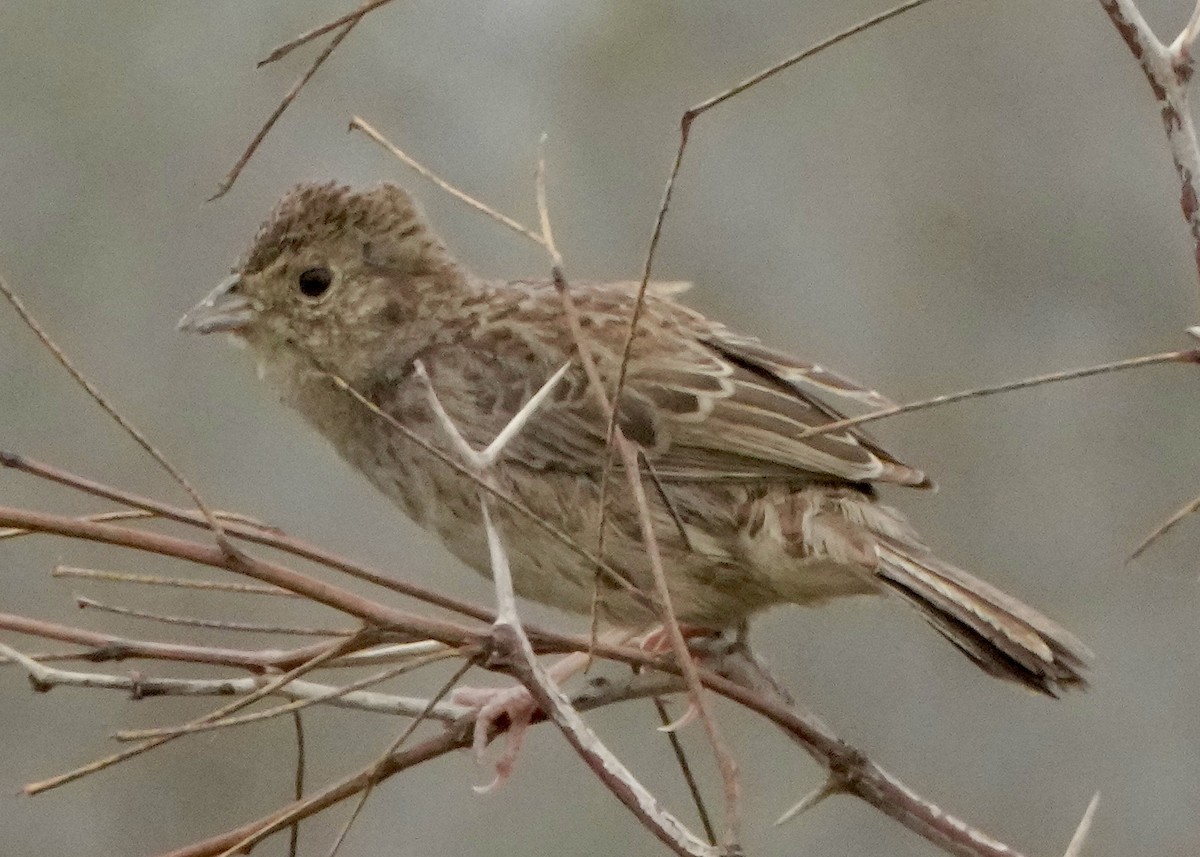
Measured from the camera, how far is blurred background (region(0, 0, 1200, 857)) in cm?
315

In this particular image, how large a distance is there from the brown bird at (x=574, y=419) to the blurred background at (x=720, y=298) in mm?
937

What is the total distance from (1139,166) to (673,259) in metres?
0.98

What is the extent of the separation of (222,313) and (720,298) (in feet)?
4.48

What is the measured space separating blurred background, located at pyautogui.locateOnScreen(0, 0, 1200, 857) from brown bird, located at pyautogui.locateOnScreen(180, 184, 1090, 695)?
3.07 feet

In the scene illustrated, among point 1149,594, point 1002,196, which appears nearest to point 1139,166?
point 1002,196

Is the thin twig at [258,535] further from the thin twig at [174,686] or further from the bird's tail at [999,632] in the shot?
the bird's tail at [999,632]

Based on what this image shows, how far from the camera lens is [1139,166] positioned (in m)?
3.22

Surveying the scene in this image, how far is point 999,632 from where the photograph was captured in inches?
65.9

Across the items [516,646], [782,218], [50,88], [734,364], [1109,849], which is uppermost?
[50,88]

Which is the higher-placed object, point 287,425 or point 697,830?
point 287,425

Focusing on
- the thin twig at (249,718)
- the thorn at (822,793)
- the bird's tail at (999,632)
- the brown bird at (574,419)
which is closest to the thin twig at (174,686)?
the thin twig at (249,718)

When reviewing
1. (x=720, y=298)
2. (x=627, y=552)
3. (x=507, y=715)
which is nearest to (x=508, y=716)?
(x=507, y=715)

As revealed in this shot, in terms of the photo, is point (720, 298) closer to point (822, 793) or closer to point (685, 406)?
point (685, 406)

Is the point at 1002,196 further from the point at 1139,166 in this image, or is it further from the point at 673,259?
the point at 673,259
